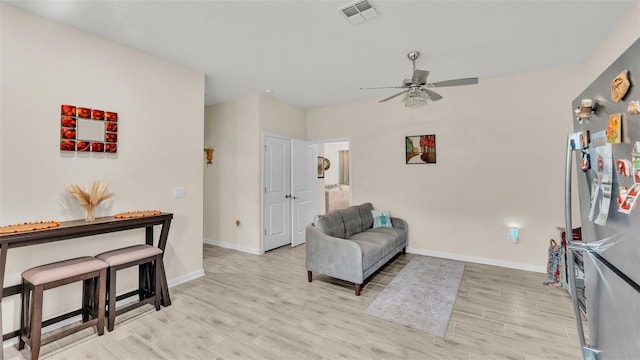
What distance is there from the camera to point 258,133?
14.9 ft

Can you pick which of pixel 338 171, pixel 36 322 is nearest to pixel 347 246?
pixel 36 322

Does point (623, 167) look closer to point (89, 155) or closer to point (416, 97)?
point (416, 97)

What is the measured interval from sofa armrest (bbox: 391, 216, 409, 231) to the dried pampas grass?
3863mm

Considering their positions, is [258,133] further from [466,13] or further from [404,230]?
[466,13]

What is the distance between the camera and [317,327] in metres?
2.35

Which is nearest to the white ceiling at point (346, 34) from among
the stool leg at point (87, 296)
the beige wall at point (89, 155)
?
the beige wall at point (89, 155)

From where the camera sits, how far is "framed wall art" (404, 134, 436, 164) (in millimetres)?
4336

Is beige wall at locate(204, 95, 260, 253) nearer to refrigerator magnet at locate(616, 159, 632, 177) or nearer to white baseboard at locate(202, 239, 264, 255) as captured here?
white baseboard at locate(202, 239, 264, 255)

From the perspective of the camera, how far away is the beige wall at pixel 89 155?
219cm

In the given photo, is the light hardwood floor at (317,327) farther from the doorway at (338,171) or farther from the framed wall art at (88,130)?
the doorway at (338,171)

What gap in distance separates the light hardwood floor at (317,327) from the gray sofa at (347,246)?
9.4 inches

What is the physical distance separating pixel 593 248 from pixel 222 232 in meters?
4.96

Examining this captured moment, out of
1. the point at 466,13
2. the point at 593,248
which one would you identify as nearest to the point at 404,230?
the point at 466,13

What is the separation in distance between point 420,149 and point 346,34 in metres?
2.43
